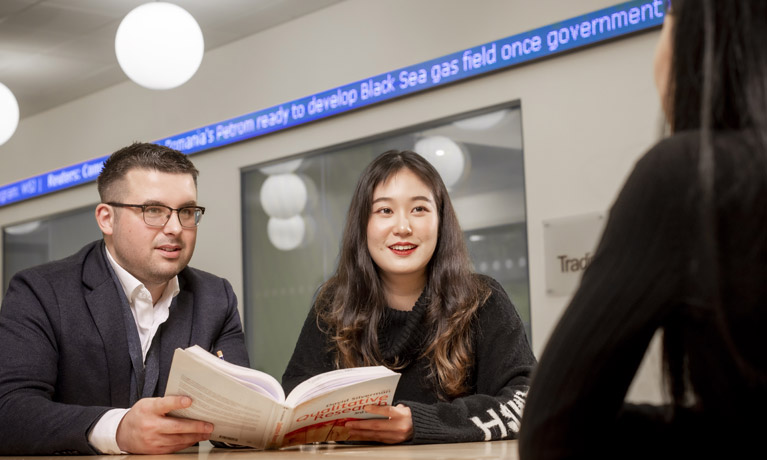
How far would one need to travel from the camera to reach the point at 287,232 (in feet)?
19.7

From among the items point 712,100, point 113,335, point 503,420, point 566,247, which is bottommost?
point 503,420

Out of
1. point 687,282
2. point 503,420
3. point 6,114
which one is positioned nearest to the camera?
point 687,282

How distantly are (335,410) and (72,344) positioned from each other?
32.5 inches

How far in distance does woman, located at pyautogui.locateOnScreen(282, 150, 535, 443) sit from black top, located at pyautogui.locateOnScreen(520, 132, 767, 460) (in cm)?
122

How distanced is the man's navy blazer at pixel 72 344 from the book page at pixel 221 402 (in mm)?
303

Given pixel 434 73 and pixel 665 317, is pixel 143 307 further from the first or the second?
pixel 434 73

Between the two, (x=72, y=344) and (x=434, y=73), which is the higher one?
(x=434, y=73)

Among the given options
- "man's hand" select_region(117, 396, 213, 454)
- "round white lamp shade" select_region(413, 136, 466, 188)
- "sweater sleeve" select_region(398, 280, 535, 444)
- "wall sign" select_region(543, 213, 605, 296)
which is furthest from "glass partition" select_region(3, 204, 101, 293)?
"man's hand" select_region(117, 396, 213, 454)

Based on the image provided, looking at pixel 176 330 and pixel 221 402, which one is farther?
pixel 176 330

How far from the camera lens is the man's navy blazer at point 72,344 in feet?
5.90

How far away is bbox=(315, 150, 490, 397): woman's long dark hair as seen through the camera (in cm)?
226

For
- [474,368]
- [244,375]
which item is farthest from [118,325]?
[474,368]

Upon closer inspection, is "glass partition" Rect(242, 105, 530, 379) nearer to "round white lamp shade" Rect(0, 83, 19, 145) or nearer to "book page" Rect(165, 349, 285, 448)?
"round white lamp shade" Rect(0, 83, 19, 145)

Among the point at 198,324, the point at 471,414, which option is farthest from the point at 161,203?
the point at 471,414
